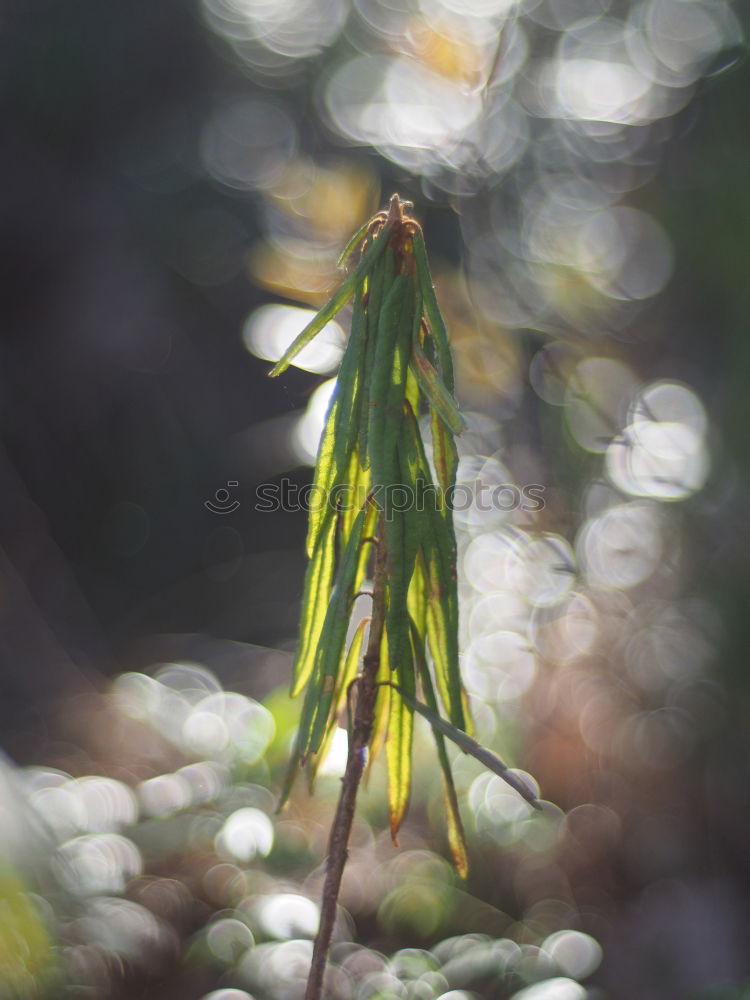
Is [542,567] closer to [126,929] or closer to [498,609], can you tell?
[498,609]

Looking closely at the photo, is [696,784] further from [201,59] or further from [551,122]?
[201,59]

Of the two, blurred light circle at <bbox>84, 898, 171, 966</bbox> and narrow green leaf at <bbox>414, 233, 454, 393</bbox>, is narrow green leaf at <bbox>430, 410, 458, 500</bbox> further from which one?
blurred light circle at <bbox>84, 898, 171, 966</bbox>

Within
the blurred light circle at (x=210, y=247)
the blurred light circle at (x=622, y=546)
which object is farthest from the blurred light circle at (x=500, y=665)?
the blurred light circle at (x=210, y=247)

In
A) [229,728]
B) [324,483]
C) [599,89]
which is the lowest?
[324,483]

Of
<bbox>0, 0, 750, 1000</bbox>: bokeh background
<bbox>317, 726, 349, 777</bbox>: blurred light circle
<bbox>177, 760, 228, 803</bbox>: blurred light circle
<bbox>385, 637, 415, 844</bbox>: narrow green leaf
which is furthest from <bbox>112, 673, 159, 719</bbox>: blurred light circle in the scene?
<bbox>385, 637, 415, 844</bbox>: narrow green leaf

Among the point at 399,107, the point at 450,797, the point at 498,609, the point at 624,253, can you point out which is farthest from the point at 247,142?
the point at 450,797

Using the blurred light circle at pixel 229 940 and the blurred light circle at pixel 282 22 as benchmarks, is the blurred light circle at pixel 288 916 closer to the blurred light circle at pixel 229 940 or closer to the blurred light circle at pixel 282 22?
the blurred light circle at pixel 229 940

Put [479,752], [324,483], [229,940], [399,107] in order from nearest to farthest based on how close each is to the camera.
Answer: [479,752]
[324,483]
[229,940]
[399,107]
